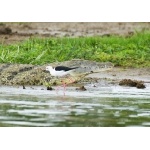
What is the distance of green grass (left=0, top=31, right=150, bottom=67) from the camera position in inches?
475

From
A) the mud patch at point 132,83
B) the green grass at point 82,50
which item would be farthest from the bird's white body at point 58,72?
the green grass at point 82,50

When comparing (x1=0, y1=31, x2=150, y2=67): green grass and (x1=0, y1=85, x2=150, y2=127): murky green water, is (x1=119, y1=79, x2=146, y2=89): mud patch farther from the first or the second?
(x1=0, y1=31, x2=150, y2=67): green grass

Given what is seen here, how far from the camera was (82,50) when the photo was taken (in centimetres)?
1241

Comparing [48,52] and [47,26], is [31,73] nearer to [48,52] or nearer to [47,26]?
[48,52]

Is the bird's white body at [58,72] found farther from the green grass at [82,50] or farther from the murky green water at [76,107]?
the green grass at [82,50]

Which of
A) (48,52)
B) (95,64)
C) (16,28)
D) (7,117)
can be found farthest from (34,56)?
(7,117)

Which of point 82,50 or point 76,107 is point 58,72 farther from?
point 82,50

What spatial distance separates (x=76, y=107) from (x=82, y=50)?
3.49 m

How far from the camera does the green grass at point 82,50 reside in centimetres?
1207

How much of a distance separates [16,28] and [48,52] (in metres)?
2.76

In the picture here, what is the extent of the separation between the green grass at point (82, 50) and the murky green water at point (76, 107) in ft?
4.61

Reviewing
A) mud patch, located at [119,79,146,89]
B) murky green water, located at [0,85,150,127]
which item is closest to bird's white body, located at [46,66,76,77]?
murky green water, located at [0,85,150,127]

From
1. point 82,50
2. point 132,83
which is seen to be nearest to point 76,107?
point 132,83
